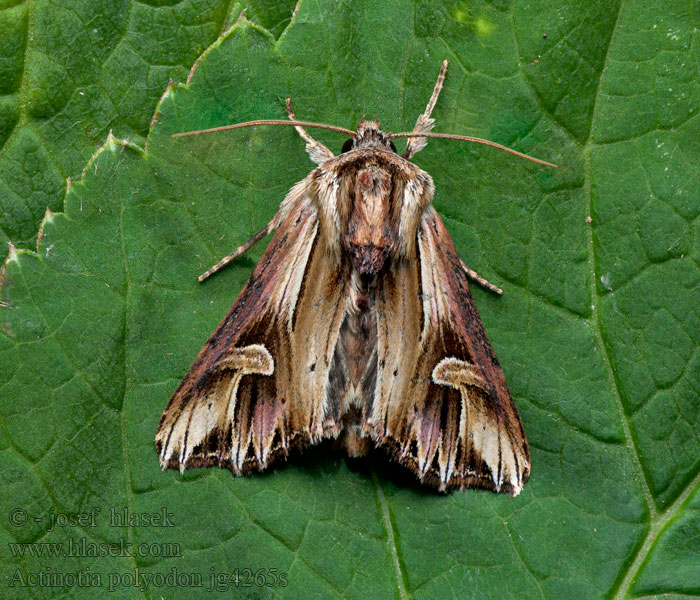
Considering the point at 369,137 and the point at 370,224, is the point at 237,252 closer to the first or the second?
the point at 370,224

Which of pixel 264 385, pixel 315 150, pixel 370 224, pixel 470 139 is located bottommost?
pixel 264 385

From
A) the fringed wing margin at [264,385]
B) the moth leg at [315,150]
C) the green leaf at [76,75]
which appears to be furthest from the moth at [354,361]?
the green leaf at [76,75]

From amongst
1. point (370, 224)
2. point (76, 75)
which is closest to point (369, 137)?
point (370, 224)

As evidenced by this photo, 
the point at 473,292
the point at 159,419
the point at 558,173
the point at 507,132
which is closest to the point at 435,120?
the point at 507,132

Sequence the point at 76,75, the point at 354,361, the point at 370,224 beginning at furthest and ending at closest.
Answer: the point at 76,75
the point at 354,361
the point at 370,224

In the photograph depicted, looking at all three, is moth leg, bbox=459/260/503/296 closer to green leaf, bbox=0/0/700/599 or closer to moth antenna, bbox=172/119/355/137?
green leaf, bbox=0/0/700/599

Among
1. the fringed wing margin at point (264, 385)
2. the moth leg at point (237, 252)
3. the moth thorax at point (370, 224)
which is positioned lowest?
the fringed wing margin at point (264, 385)

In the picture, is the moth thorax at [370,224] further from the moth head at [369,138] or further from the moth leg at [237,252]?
the moth leg at [237,252]

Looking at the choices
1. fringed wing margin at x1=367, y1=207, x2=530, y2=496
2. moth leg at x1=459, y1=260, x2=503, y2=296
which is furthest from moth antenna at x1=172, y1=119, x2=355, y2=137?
moth leg at x1=459, y1=260, x2=503, y2=296
